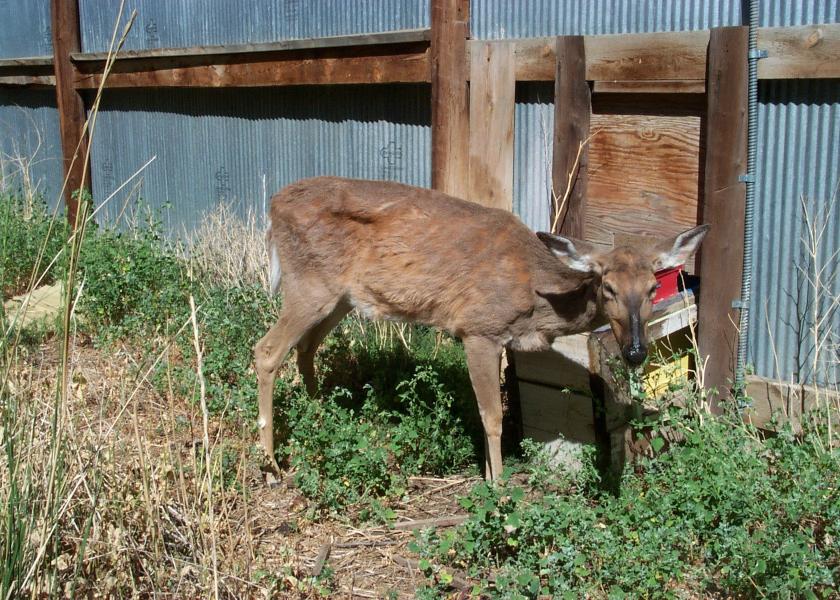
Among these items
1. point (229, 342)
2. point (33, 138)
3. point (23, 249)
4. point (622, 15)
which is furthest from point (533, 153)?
point (33, 138)

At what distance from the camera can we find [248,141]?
32.0 feet

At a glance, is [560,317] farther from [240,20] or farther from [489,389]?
[240,20]

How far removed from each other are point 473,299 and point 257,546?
1.96m

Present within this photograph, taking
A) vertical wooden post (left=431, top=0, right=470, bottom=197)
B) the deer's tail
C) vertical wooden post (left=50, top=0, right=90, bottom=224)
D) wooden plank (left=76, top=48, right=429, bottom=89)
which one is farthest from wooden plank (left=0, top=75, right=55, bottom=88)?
the deer's tail

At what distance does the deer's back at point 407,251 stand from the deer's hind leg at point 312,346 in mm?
376

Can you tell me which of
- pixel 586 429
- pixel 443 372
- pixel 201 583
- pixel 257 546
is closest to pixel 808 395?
pixel 586 429

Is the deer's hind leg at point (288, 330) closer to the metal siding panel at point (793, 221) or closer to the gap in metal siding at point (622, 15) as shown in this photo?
the gap in metal siding at point (622, 15)

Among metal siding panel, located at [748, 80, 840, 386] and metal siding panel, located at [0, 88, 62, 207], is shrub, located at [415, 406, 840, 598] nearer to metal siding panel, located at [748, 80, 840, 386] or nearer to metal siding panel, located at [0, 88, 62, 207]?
metal siding panel, located at [748, 80, 840, 386]

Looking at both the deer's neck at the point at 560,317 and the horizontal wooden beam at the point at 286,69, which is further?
the horizontal wooden beam at the point at 286,69

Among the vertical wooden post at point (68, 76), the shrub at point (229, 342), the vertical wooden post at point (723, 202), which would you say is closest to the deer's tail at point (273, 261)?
Result: the shrub at point (229, 342)

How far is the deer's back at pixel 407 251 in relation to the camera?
5.88 metres

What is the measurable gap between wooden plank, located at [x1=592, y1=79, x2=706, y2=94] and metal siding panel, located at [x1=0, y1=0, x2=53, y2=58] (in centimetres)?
865

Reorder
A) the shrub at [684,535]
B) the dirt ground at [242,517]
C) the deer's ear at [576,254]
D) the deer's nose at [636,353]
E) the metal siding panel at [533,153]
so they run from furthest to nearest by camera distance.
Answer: the metal siding panel at [533,153] → the deer's ear at [576,254] → the deer's nose at [636,353] → the shrub at [684,535] → the dirt ground at [242,517]

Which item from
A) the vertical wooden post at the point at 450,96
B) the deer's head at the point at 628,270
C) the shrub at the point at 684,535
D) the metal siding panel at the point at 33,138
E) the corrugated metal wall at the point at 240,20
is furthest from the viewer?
the metal siding panel at the point at 33,138
